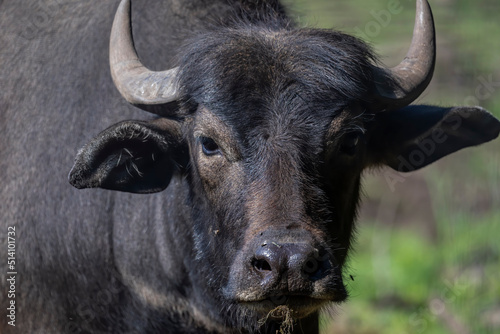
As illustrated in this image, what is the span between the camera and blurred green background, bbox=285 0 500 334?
8414 millimetres

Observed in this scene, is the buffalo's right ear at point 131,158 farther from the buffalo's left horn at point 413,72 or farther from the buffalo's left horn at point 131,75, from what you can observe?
the buffalo's left horn at point 413,72

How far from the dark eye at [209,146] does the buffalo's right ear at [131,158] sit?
350 millimetres

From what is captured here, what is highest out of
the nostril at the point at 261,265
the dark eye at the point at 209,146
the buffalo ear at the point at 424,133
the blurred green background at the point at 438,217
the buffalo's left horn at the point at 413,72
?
the buffalo's left horn at the point at 413,72

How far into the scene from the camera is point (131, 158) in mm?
4855

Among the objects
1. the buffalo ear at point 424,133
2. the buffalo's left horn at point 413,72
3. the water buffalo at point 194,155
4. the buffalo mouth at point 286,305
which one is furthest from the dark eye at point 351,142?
the buffalo mouth at point 286,305

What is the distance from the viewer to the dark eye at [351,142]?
4625 mm

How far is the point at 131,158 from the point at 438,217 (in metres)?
6.14

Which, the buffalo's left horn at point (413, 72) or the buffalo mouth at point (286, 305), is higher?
the buffalo's left horn at point (413, 72)

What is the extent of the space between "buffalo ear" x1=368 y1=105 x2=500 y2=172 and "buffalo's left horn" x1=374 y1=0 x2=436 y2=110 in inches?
9.1

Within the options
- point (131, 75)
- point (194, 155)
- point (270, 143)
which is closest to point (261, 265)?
point (270, 143)

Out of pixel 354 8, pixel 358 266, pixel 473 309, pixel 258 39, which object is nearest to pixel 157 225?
pixel 258 39

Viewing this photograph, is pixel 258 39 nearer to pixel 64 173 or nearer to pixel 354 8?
pixel 64 173

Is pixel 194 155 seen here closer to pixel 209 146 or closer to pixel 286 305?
pixel 209 146

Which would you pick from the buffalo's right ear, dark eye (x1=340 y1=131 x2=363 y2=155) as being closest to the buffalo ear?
dark eye (x1=340 y1=131 x2=363 y2=155)
